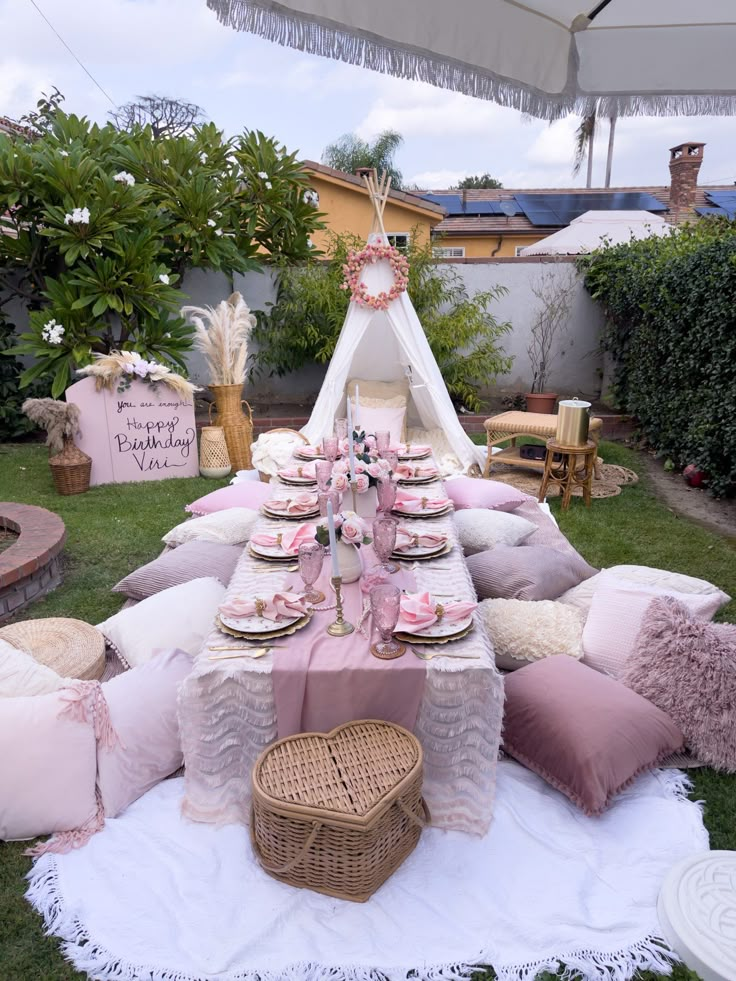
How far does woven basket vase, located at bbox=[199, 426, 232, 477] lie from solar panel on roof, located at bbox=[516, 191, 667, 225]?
11745 millimetres

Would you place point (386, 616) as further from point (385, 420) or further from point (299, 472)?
point (385, 420)

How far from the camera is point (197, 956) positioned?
5.85 feet

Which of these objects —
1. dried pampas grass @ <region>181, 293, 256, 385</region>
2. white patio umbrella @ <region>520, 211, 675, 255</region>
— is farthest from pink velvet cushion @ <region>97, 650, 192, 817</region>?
white patio umbrella @ <region>520, 211, 675, 255</region>

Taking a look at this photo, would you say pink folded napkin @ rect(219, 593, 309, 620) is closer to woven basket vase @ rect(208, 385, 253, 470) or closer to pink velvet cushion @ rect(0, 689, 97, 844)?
pink velvet cushion @ rect(0, 689, 97, 844)

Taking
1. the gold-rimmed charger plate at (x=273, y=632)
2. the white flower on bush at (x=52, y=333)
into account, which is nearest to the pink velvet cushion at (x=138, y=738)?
the gold-rimmed charger plate at (x=273, y=632)

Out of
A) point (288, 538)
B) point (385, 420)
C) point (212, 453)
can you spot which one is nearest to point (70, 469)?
point (212, 453)

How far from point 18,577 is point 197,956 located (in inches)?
98.4

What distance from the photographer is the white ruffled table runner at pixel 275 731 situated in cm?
211

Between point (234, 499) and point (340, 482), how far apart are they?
1.56m

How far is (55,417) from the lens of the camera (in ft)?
18.2

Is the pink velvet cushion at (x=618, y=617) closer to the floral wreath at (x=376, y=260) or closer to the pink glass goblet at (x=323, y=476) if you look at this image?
the pink glass goblet at (x=323, y=476)

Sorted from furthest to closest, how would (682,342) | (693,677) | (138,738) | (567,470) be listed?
(682,342) → (567,470) → (693,677) → (138,738)

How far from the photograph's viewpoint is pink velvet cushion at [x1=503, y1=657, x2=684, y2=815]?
226cm

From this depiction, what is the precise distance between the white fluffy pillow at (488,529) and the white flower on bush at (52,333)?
459 cm
